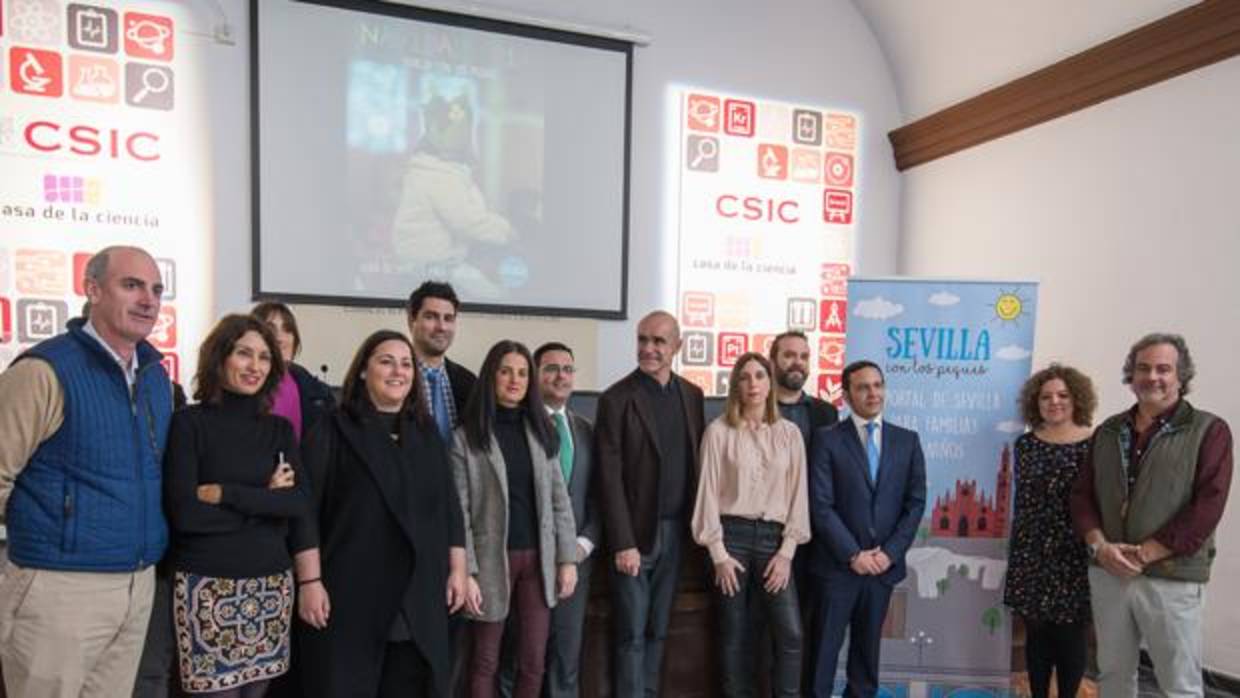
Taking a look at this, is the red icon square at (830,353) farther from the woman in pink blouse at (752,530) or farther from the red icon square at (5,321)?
the red icon square at (5,321)

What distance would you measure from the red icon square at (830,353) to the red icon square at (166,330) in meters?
3.99

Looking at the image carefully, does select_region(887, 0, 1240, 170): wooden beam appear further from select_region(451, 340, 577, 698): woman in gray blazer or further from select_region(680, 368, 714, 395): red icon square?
select_region(451, 340, 577, 698): woman in gray blazer

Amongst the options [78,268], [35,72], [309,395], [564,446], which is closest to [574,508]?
[564,446]

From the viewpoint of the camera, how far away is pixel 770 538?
2619mm

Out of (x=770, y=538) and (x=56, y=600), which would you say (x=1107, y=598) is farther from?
(x=56, y=600)

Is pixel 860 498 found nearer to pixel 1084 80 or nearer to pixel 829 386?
pixel 829 386

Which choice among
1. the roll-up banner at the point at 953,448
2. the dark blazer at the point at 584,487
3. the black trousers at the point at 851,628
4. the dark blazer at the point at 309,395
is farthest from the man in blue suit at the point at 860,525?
the dark blazer at the point at 309,395

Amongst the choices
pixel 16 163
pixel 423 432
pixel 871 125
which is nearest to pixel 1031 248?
pixel 871 125

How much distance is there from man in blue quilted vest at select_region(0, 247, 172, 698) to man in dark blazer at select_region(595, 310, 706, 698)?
1.37 metres

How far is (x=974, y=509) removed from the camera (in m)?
3.11

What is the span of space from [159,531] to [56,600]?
231mm

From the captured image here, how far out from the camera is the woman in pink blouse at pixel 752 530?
259 centimetres

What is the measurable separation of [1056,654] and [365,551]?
247 cm

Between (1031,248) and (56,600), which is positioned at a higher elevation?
(1031,248)
